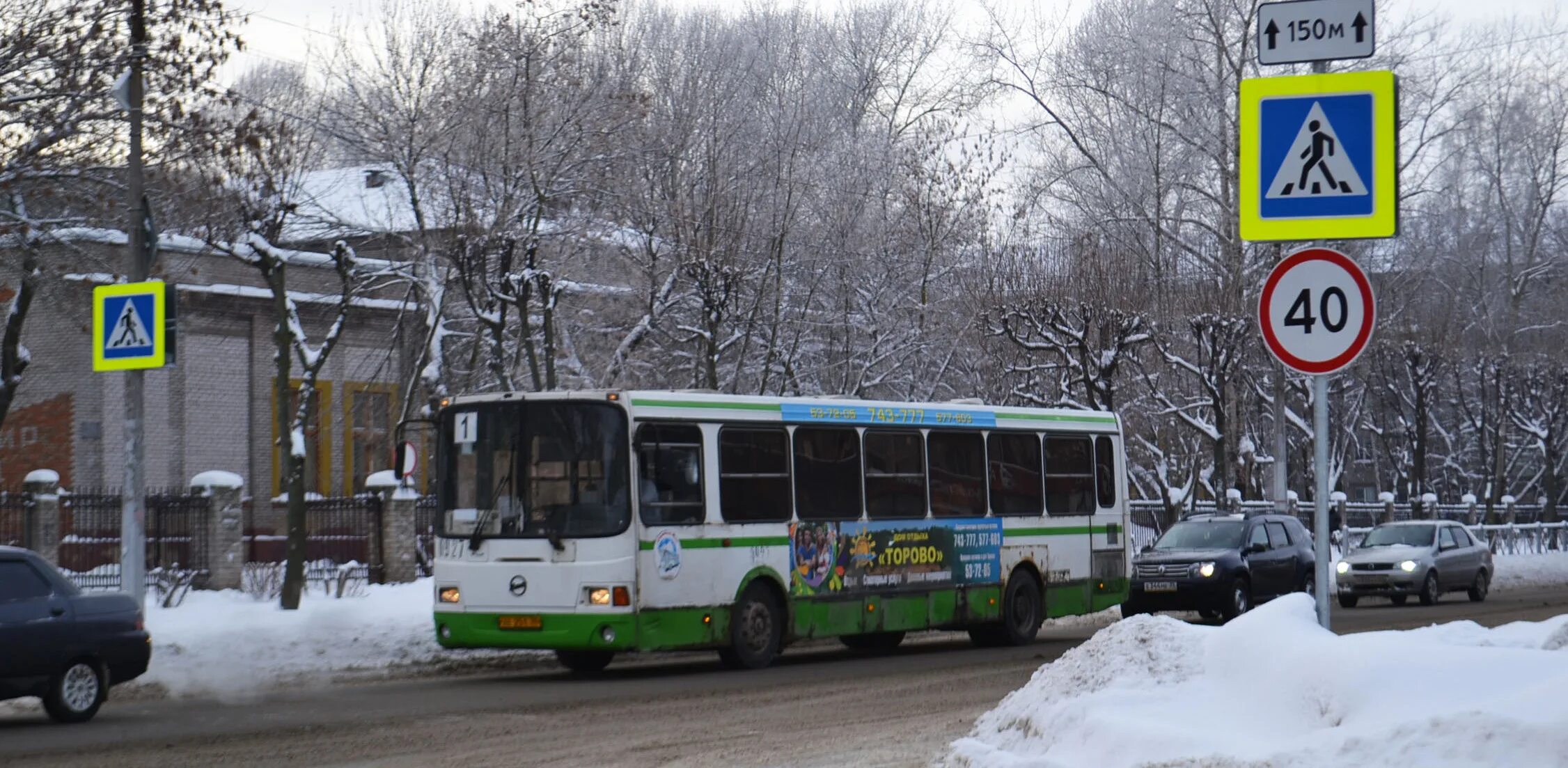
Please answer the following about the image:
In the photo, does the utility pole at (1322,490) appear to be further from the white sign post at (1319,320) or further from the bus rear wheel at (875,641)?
the bus rear wheel at (875,641)

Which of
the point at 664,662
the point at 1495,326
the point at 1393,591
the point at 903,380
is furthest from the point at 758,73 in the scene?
the point at 1495,326

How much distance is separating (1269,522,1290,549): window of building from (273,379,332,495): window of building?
2297cm

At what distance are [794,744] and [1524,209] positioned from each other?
5935 centimetres

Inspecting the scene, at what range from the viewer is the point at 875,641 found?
22781 millimetres

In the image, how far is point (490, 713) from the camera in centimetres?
1383

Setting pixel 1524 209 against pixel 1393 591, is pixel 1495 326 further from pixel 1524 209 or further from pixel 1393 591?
pixel 1393 591

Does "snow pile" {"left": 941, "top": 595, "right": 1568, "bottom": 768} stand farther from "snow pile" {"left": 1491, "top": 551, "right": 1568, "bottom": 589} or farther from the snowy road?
"snow pile" {"left": 1491, "top": 551, "right": 1568, "bottom": 589}

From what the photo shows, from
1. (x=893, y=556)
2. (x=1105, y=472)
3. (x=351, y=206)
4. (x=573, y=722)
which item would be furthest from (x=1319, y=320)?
(x=351, y=206)

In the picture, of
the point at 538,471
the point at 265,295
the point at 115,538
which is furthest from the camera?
the point at 265,295

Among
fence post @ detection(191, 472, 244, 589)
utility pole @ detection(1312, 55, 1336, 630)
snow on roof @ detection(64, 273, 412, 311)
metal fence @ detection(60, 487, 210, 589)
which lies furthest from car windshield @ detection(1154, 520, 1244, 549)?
snow on roof @ detection(64, 273, 412, 311)

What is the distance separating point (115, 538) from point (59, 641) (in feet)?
49.1

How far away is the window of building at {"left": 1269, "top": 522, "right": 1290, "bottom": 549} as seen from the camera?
26.9 metres

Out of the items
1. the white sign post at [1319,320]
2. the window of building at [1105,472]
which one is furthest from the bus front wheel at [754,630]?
the white sign post at [1319,320]

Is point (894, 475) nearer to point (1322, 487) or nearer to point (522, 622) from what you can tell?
point (522, 622)
